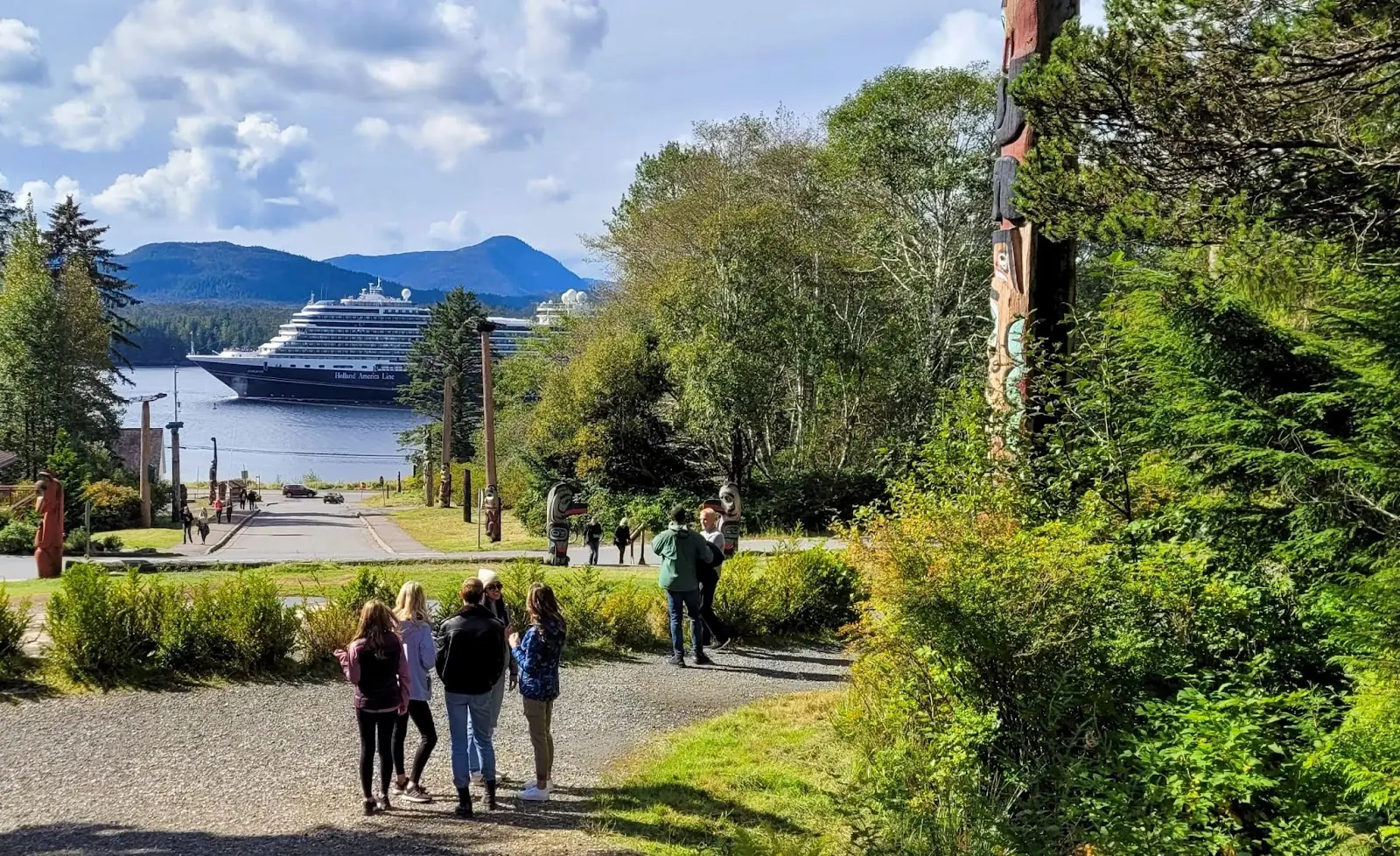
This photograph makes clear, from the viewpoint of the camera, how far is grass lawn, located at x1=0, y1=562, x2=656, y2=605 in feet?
42.2

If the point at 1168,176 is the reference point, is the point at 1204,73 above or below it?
above

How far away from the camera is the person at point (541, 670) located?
19.6 feet

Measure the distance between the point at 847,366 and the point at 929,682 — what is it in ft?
69.2

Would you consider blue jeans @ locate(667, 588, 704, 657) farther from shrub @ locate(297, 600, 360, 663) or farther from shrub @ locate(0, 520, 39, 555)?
shrub @ locate(0, 520, 39, 555)

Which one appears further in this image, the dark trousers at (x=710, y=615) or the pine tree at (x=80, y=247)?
the pine tree at (x=80, y=247)

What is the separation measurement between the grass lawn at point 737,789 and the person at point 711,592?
5.87 feet

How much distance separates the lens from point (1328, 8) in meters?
5.57

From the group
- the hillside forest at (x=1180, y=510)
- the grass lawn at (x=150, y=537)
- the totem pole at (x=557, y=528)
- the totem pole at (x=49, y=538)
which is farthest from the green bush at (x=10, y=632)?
the grass lawn at (x=150, y=537)

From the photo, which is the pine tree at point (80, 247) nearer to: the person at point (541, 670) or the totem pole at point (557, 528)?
the totem pole at point (557, 528)

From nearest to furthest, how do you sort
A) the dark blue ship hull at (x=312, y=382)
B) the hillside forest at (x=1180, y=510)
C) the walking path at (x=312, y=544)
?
the hillside forest at (x=1180, y=510) < the walking path at (x=312, y=544) < the dark blue ship hull at (x=312, y=382)

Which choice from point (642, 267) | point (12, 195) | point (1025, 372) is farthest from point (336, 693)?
point (12, 195)

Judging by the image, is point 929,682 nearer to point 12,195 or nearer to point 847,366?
point 847,366

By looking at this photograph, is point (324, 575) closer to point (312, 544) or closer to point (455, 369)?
point (312, 544)

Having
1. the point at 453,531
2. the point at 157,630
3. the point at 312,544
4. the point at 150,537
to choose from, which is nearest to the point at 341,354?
the point at 150,537
